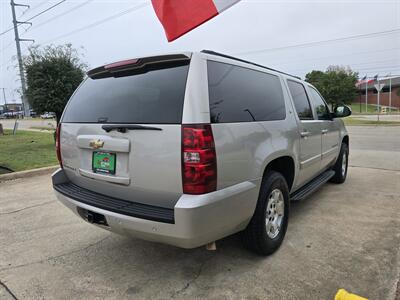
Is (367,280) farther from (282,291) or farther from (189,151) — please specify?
(189,151)

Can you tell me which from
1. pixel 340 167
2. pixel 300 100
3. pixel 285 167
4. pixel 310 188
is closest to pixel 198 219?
pixel 285 167

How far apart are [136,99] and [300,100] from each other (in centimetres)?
240

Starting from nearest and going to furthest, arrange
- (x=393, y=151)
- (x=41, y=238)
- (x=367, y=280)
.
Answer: (x=367, y=280), (x=41, y=238), (x=393, y=151)

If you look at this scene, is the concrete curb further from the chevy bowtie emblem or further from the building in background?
the building in background

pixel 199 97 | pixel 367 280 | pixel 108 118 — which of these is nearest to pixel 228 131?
pixel 199 97

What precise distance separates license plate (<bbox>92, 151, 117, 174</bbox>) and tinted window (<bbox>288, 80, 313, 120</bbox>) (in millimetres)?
2374

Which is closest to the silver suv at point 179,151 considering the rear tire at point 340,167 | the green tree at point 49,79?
the rear tire at point 340,167

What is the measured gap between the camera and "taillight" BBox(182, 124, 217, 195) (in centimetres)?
213

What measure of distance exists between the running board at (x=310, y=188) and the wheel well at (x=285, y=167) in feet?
0.66

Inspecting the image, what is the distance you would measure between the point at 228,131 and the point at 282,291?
1359 millimetres

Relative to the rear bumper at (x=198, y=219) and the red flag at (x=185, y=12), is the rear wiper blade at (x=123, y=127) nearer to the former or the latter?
the rear bumper at (x=198, y=219)

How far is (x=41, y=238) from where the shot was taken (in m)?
3.58

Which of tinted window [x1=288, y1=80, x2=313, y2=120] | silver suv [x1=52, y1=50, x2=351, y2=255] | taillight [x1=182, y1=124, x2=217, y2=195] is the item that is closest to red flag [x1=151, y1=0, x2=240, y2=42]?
silver suv [x1=52, y1=50, x2=351, y2=255]

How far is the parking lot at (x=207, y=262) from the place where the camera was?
98.0 inches
